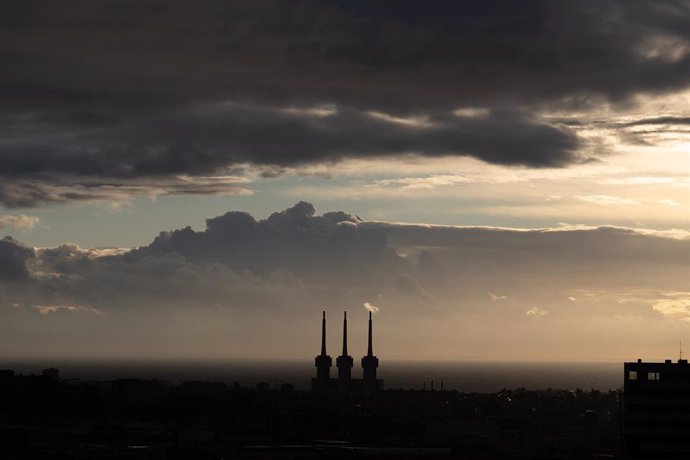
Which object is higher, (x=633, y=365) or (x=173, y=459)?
(x=633, y=365)

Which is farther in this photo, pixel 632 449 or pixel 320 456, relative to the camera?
pixel 320 456

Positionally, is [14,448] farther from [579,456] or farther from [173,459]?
[579,456]

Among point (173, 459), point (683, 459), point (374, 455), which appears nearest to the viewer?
point (683, 459)

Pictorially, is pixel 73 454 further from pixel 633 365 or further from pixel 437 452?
pixel 633 365

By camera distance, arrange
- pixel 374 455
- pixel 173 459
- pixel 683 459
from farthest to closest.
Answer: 1. pixel 374 455
2. pixel 173 459
3. pixel 683 459

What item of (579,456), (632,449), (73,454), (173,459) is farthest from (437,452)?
(632,449)

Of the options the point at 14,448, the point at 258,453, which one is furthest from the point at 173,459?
the point at 14,448
